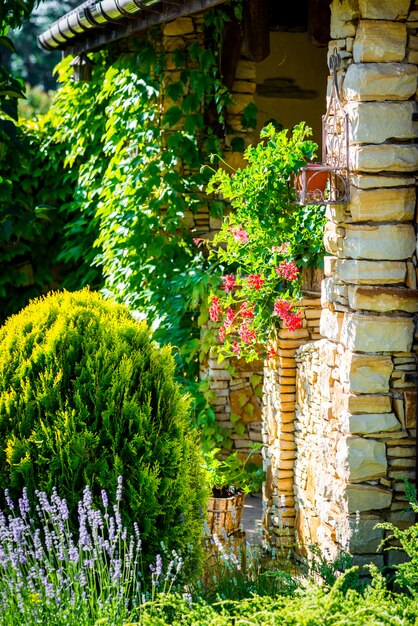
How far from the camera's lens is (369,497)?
183 inches

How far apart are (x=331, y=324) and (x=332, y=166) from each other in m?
0.79

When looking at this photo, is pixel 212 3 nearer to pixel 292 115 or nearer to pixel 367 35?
pixel 367 35

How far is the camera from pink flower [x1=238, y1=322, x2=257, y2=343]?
19.4 ft

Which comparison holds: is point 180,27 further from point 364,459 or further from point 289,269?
point 364,459

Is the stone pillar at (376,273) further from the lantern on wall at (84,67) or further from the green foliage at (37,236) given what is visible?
the green foliage at (37,236)

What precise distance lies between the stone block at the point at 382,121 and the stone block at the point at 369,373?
1014mm

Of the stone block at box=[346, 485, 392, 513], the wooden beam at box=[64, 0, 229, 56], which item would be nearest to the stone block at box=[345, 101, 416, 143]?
the wooden beam at box=[64, 0, 229, 56]

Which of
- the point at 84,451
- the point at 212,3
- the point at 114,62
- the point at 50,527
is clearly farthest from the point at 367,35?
the point at 114,62

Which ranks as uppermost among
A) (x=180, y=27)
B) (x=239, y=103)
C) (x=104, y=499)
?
(x=180, y=27)

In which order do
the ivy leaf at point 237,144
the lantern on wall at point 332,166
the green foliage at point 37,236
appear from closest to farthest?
the lantern on wall at point 332,166 < the ivy leaf at point 237,144 < the green foliage at point 37,236

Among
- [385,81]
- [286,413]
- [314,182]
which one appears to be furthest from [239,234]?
[385,81]

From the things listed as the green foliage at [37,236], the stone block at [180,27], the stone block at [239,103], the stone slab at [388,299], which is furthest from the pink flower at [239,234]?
the green foliage at [37,236]

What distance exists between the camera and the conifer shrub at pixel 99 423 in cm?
452

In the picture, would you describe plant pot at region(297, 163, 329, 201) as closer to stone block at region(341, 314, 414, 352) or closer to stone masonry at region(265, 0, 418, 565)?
stone masonry at region(265, 0, 418, 565)
